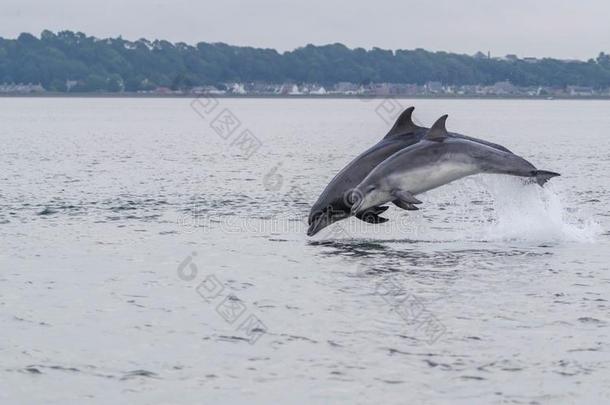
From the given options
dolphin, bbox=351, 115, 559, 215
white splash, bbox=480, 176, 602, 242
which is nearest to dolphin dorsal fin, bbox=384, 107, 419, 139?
dolphin, bbox=351, 115, 559, 215

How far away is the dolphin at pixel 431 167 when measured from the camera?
20.9 metres

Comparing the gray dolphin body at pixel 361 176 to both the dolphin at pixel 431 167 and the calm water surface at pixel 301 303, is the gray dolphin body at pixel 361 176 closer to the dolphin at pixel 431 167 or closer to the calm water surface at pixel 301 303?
the dolphin at pixel 431 167

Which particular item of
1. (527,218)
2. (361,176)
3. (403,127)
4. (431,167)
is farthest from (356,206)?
(527,218)

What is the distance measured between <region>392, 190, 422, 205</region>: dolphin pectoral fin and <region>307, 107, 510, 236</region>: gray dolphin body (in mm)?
896

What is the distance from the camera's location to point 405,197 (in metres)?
20.4

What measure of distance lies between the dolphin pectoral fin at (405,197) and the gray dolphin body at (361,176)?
2.94ft

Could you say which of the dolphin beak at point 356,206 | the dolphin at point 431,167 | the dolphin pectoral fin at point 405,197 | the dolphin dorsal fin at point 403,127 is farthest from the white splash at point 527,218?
the dolphin beak at point 356,206

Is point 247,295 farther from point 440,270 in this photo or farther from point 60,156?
point 60,156

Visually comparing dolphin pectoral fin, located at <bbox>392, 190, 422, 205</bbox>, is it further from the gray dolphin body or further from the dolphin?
the gray dolphin body

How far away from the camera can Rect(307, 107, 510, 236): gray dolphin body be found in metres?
A: 21.6

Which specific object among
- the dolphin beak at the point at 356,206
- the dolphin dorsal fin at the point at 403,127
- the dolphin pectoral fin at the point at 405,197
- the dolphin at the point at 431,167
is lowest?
the dolphin beak at the point at 356,206

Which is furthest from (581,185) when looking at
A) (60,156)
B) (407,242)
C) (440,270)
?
(60,156)

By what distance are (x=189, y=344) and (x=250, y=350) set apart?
835mm

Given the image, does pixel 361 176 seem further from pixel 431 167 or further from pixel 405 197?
pixel 405 197
